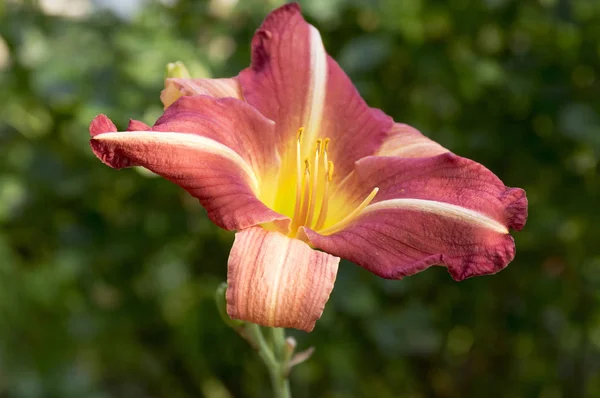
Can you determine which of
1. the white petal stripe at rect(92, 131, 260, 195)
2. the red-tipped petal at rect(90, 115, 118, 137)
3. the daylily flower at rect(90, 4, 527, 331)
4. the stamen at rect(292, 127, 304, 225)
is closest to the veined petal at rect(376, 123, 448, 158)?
the daylily flower at rect(90, 4, 527, 331)

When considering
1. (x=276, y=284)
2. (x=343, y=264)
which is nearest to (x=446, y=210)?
(x=276, y=284)

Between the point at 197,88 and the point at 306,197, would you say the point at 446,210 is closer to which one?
the point at 306,197

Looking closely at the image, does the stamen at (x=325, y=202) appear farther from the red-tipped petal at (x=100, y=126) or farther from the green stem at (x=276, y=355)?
the red-tipped petal at (x=100, y=126)

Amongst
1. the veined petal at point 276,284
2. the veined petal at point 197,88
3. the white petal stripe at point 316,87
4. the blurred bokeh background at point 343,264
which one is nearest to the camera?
the veined petal at point 276,284

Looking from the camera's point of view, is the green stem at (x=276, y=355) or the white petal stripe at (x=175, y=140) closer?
the white petal stripe at (x=175, y=140)

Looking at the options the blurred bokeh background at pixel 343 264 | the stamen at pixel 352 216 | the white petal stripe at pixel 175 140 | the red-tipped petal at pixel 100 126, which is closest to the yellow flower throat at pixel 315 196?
the stamen at pixel 352 216

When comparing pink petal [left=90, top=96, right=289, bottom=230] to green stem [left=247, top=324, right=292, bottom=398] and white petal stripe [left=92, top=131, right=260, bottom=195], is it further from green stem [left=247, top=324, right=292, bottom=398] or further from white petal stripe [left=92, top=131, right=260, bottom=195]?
green stem [left=247, top=324, right=292, bottom=398]

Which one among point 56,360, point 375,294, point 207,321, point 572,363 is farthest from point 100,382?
point 572,363
